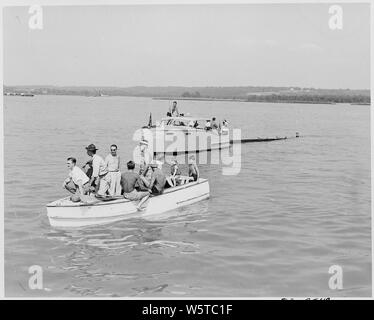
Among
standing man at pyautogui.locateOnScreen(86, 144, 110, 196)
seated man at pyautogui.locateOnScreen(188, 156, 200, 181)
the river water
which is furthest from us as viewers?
seated man at pyautogui.locateOnScreen(188, 156, 200, 181)

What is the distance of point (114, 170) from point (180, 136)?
1304cm

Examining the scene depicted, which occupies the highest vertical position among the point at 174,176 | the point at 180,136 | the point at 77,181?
the point at 180,136

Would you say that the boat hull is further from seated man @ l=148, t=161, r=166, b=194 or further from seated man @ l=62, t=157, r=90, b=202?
seated man @ l=62, t=157, r=90, b=202

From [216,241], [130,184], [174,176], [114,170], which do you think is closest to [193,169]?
[174,176]

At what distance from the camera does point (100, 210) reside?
13.6 metres

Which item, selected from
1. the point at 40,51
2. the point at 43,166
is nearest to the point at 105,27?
the point at 40,51

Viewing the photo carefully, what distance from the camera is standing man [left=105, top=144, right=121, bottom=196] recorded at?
13.3 metres

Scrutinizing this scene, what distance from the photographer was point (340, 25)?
11.9m

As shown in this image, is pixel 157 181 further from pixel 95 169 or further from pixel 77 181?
pixel 77 181

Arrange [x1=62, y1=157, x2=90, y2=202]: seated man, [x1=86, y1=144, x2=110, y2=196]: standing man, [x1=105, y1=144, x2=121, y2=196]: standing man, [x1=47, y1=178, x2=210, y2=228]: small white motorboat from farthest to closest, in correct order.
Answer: [x1=86, y1=144, x2=110, y2=196]: standing man
[x1=105, y1=144, x2=121, y2=196]: standing man
[x1=47, y1=178, x2=210, y2=228]: small white motorboat
[x1=62, y1=157, x2=90, y2=202]: seated man

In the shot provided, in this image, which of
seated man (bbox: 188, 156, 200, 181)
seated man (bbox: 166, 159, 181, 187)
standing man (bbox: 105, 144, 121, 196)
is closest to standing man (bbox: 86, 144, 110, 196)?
standing man (bbox: 105, 144, 121, 196)

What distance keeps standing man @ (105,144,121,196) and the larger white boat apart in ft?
37.1

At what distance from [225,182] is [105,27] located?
10557mm

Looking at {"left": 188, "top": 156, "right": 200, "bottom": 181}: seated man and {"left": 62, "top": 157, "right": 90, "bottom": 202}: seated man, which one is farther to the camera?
{"left": 188, "top": 156, "right": 200, "bottom": 181}: seated man
